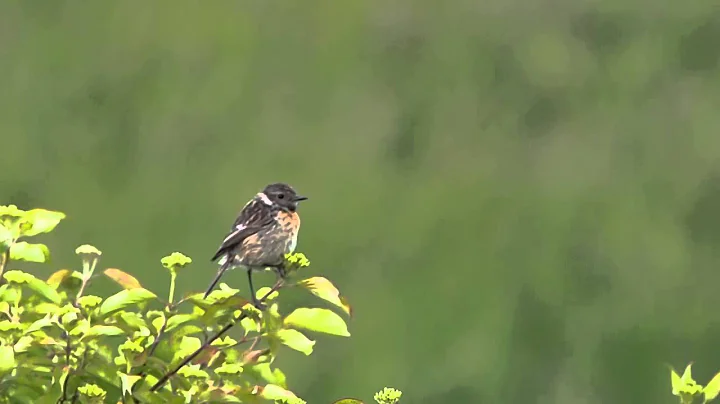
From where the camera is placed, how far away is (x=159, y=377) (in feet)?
5.76

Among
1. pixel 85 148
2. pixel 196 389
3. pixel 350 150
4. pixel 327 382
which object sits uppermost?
pixel 350 150

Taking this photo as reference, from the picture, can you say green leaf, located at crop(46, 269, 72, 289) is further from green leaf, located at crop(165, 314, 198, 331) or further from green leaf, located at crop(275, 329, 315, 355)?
green leaf, located at crop(275, 329, 315, 355)

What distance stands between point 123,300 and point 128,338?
3.7 inches

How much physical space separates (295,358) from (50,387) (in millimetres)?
3488

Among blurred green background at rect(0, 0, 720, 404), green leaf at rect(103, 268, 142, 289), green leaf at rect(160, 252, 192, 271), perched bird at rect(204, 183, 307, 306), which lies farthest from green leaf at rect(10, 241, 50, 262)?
blurred green background at rect(0, 0, 720, 404)

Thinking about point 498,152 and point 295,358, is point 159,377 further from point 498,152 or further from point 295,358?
point 498,152

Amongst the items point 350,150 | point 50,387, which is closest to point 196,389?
point 50,387

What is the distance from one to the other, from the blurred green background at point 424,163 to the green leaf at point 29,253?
10.5ft

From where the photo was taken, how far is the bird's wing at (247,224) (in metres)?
2.68

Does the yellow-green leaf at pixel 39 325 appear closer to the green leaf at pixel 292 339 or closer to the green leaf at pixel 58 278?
the green leaf at pixel 58 278

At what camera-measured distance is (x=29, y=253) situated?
177 cm

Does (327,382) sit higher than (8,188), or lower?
lower

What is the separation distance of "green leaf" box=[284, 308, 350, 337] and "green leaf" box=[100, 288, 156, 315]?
0.87 ft

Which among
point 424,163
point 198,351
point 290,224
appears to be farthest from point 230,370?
point 424,163
